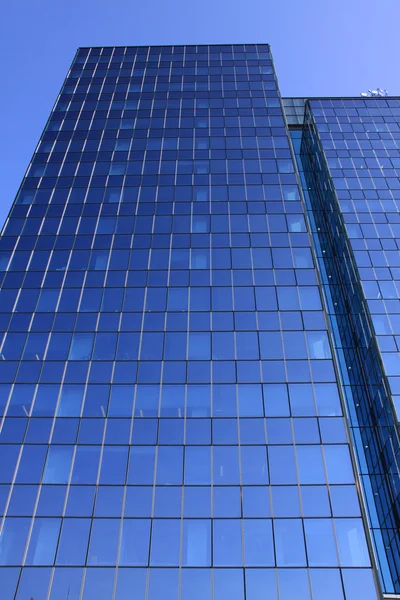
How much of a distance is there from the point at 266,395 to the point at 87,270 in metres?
16.4

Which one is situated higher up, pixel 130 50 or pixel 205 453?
pixel 130 50

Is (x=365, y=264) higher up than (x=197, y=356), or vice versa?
(x=365, y=264)

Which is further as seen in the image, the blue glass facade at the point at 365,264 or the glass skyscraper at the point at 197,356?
the blue glass facade at the point at 365,264

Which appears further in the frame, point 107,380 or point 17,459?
point 107,380

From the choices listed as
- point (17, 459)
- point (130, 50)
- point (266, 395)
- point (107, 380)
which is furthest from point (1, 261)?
point (130, 50)

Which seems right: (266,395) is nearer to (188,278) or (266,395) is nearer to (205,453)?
(205,453)

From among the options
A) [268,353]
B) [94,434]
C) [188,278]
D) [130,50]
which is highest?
[130,50]

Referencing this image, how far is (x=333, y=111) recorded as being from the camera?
62156mm

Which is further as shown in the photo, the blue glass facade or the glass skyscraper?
the blue glass facade

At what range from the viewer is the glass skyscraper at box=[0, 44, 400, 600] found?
25.1 meters

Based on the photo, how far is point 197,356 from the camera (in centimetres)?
3316

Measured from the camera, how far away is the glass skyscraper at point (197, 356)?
25094mm

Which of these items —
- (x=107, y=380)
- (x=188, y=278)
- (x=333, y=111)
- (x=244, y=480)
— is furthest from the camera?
(x=333, y=111)

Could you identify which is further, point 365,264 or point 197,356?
point 365,264
